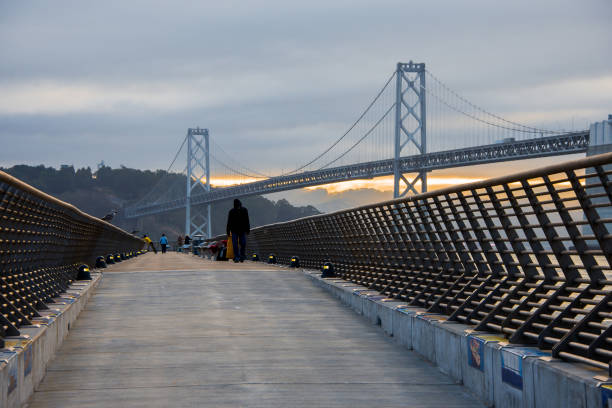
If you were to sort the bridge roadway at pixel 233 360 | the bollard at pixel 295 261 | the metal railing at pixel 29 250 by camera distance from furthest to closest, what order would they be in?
1. the bollard at pixel 295 261
2. the metal railing at pixel 29 250
3. the bridge roadway at pixel 233 360

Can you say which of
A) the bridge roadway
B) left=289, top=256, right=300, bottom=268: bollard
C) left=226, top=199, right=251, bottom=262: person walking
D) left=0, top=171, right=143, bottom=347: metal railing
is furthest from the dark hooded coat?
left=0, top=171, right=143, bottom=347: metal railing

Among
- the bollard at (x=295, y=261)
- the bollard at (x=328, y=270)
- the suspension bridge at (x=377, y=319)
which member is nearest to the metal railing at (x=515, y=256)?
the suspension bridge at (x=377, y=319)

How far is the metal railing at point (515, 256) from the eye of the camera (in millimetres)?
4812

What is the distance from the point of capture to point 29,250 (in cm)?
784

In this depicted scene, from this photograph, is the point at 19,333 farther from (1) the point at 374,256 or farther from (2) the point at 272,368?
(1) the point at 374,256

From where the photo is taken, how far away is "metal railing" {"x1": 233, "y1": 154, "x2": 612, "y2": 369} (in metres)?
4.81

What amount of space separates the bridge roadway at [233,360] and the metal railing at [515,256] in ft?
2.05

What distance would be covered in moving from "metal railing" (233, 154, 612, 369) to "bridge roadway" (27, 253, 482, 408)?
62cm

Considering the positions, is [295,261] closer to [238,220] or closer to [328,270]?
[238,220]

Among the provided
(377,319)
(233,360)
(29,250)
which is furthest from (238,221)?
(233,360)

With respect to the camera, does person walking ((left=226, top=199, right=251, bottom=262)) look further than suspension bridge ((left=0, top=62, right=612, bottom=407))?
Yes

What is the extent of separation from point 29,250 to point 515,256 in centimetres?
407

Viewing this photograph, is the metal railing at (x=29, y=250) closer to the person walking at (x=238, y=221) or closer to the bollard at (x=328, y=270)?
the bollard at (x=328, y=270)

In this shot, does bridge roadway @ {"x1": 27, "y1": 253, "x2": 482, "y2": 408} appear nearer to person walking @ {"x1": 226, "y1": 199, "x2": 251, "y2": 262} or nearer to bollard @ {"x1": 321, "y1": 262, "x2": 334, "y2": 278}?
bollard @ {"x1": 321, "y1": 262, "x2": 334, "y2": 278}
